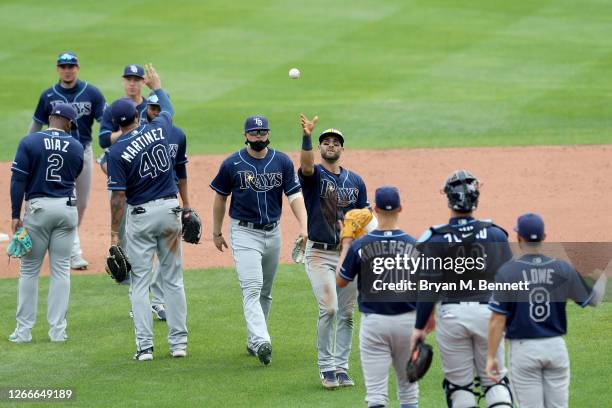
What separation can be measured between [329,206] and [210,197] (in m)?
7.18

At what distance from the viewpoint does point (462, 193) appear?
22.9 ft

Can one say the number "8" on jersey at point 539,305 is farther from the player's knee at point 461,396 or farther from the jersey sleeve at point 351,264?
the jersey sleeve at point 351,264

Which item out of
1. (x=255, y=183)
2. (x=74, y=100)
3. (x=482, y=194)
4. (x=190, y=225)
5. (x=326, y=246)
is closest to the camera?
(x=326, y=246)

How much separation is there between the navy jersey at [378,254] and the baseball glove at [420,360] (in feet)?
1.40

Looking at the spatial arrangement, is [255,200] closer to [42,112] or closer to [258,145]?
[258,145]

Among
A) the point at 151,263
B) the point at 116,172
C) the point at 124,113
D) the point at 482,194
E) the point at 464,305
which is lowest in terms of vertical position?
the point at 464,305

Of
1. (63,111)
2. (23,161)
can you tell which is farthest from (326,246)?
(23,161)

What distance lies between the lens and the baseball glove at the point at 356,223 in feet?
26.1

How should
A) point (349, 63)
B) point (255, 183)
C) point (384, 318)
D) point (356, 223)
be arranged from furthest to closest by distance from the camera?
point (349, 63) < point (255, 183) < point (356, 223) < point (384, 318)

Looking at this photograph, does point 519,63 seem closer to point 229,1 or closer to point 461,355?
point 229,1

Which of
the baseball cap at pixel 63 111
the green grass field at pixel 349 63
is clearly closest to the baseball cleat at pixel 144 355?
the baseball cap at pixel 63 111

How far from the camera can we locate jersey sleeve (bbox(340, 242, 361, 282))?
23.9ft

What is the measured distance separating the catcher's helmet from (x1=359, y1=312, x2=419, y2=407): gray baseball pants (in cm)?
78

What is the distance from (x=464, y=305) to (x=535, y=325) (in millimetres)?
472
